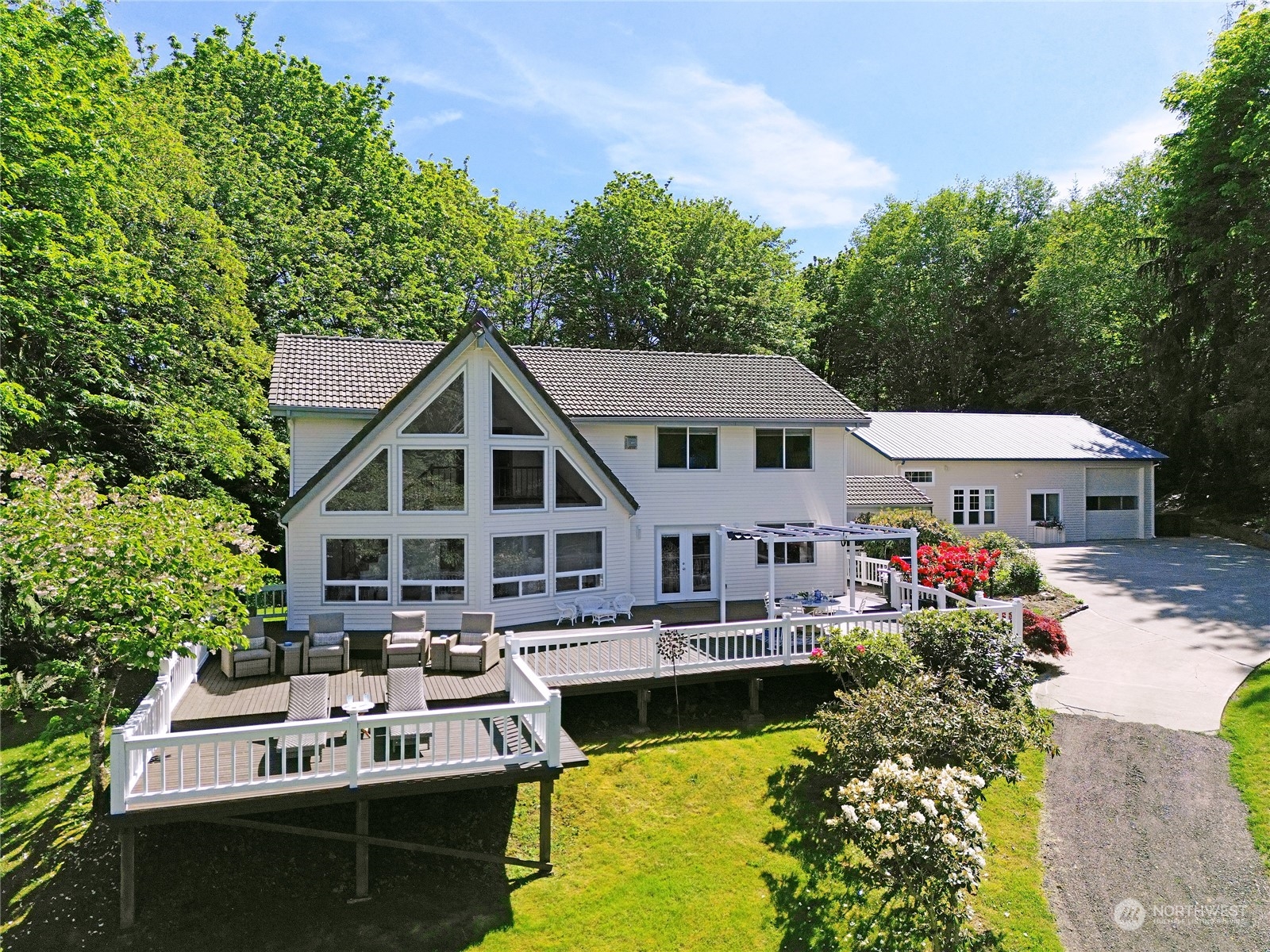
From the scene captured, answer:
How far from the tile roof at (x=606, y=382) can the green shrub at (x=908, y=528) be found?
4.39 m

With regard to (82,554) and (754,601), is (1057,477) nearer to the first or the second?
(754,601)

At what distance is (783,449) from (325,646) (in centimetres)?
1228

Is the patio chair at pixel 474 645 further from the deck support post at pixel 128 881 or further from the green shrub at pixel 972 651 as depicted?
the green shrub at pixel 972 651

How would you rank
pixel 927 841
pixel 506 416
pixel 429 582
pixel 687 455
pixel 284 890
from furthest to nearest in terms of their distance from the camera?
pixel 687 455 < pixel 506 416 < pixel 429 582 < pixel 284 890 < pixel 927 841

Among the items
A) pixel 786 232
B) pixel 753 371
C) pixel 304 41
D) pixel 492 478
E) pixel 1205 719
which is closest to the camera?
pixel 1205 719

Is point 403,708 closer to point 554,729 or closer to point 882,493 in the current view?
point 554,729

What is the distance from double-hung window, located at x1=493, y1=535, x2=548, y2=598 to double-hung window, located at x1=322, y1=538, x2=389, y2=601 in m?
2.34

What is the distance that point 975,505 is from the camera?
30594mm

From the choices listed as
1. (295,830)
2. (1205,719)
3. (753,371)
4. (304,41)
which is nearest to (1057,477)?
(753,371)

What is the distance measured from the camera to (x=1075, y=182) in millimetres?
50500

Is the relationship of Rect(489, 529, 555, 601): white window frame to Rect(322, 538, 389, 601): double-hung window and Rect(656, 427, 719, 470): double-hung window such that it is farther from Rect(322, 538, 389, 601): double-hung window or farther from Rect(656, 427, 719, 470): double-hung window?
Rect(656, 427, 719, 470): double-hung window

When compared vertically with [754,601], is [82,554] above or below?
above

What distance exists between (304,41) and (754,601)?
99.3ft

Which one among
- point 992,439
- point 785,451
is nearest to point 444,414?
point 785,451
